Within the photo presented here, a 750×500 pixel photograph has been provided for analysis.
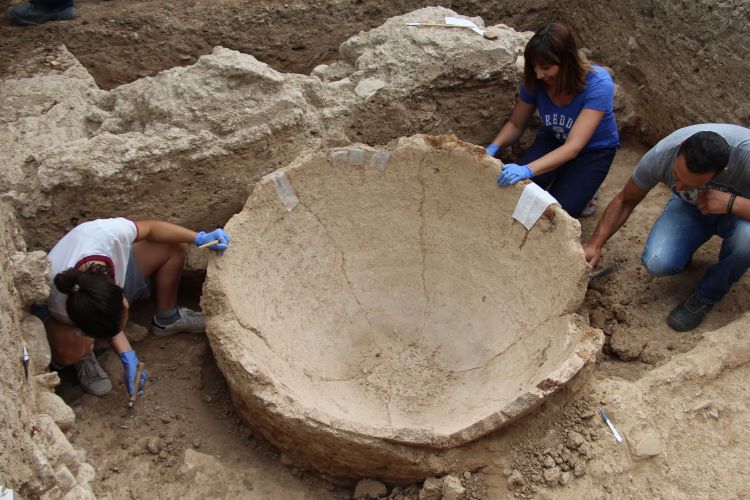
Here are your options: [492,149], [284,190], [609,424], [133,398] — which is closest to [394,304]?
[284,190]

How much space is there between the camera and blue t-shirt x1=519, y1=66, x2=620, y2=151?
11.5ft

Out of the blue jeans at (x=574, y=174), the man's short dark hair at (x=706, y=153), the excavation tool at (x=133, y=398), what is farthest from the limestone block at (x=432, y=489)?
the blue jeans at (x=574, y=174)

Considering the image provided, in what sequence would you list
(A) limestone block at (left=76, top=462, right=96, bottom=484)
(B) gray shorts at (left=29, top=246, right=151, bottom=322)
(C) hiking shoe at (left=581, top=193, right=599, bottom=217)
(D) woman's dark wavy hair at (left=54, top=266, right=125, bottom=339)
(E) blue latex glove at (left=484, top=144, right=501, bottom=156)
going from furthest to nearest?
(C) hiking shoe at (left=581, top=193, right=599, bottom=217) → (E) blue latex glove at (left=484, top=144, right=501, bottom=156) → (B) gray shorts at (left=29, top=246, right=151, bottom=322) → (D) woman's dark wavy hair at (left=54, top=266, right=125, bottom=339) → (A) limestone block at (left=76, top=462, right=96, bottom=484)

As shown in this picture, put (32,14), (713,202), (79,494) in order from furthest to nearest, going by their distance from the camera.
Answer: (32,14) → (713,202) → (79,494)

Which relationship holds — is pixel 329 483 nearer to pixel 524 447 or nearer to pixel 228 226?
pixel 524 447

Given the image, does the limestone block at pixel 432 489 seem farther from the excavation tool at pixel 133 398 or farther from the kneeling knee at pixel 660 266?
the kneeling knee at pixel 660 266

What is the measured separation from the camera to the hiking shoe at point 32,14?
4.52 m

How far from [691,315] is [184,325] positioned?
2527 mm

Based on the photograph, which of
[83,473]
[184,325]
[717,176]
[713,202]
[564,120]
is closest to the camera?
[83,473]

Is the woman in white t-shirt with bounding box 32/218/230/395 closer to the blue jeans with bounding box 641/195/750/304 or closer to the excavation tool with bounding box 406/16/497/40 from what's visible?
the excavation tool with bounding box 406/16/497/40

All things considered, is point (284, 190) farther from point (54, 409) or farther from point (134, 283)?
point (54, 409)

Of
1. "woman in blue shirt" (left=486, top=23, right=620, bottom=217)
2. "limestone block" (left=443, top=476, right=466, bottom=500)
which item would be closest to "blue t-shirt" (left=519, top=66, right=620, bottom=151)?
"woman in blue shirt" (left=486, top=23, right=620, bottom=217)

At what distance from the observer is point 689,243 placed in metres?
3.44

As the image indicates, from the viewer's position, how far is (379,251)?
3.67 meters
